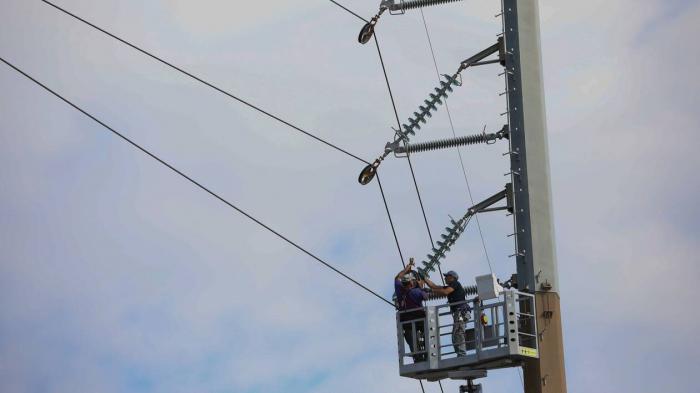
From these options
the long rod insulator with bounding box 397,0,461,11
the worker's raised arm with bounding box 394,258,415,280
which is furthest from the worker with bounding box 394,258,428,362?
the long rod insulator with bounding box 397,0,461,11

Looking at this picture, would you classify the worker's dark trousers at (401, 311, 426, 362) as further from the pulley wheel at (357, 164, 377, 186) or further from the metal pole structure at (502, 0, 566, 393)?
the pulley wheel at (357, 164, 377, 186)

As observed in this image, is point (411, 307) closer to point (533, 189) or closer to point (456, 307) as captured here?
point (456, 307)

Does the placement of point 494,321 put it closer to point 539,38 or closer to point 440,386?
point 440,386

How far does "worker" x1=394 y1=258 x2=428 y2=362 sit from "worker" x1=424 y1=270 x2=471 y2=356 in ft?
1.69

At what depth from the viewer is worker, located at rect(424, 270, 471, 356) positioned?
45531 mm

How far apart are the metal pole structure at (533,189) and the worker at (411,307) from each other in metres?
2.32

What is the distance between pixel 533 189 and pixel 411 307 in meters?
3.96

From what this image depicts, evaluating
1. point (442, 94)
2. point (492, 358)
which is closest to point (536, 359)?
point (492, 358)

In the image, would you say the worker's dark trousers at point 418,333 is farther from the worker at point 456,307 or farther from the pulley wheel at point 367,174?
the pulley wheel at point 367,174

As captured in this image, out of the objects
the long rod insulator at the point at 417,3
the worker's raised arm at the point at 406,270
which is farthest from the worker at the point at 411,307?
the long rod insulator at the point at 417,3

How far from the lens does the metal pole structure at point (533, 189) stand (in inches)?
1832

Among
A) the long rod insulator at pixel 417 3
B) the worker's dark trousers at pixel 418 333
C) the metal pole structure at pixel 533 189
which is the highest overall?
the long rod insulator at pixel 417 3

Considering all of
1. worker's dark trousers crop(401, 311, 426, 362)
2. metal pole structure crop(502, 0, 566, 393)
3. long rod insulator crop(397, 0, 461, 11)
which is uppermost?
long rod insulator crop(397, 0, 461, 11)

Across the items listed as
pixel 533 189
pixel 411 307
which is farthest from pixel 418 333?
pixel 533 189
